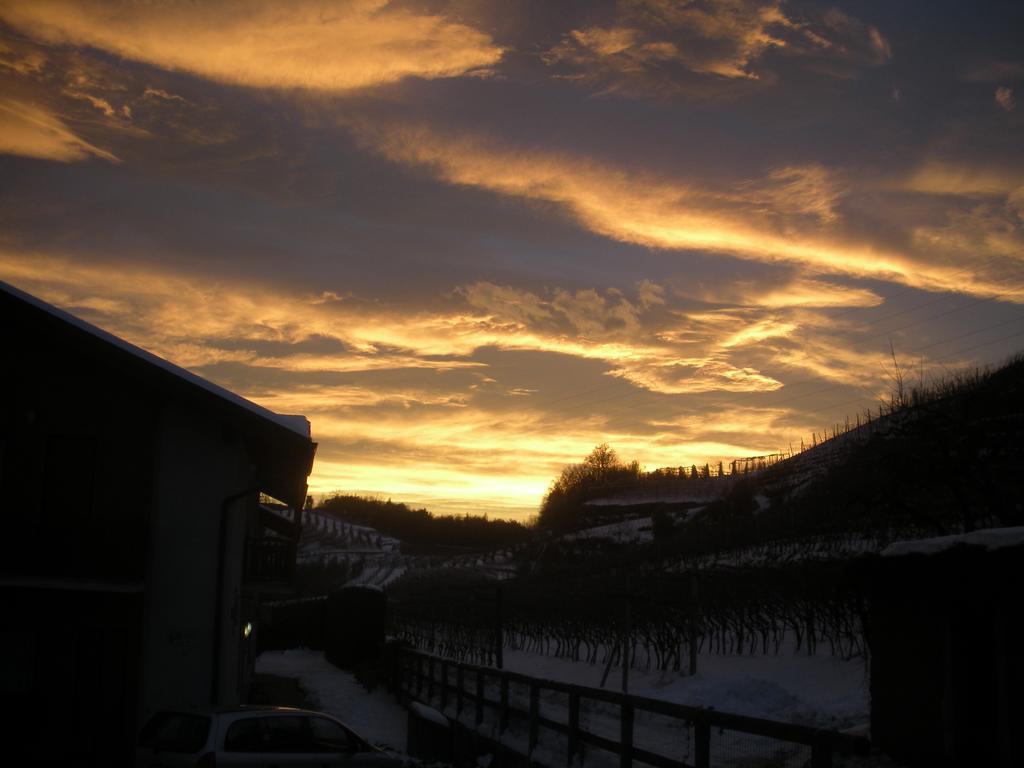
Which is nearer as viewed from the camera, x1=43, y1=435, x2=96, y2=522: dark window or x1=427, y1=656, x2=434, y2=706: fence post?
x1=43, y1=435, x2=96, y2=522: dark window

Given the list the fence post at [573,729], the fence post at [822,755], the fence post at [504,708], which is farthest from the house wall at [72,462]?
the fence post at [822,755]

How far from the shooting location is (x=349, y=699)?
1095 inches

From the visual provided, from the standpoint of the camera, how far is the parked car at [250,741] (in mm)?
10719

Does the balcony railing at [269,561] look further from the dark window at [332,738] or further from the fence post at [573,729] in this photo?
the fence post at [573,729]

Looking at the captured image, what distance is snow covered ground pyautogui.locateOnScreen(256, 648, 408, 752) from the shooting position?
21.2 metres

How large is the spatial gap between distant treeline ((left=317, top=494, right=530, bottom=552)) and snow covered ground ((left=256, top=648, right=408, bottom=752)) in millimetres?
104532

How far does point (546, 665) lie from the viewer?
38.7m

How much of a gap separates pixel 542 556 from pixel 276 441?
60589 mm

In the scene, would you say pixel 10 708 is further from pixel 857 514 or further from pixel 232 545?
pixel 857 514

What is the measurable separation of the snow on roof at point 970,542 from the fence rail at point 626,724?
2322 millimetres

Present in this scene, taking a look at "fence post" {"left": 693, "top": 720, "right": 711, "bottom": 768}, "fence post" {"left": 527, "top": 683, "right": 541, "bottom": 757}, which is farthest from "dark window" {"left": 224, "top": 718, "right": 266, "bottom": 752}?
"fence post" {"left": 693, "top": 720, "right": 711, "bottom": 768}

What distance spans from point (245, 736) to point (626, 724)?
447 centimetres

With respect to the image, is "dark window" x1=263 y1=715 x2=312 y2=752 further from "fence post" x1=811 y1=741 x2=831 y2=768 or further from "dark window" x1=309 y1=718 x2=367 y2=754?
"fence post" x1=811 y1=741 x2=831 y2=768

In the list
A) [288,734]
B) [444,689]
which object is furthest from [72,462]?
[288,734]
